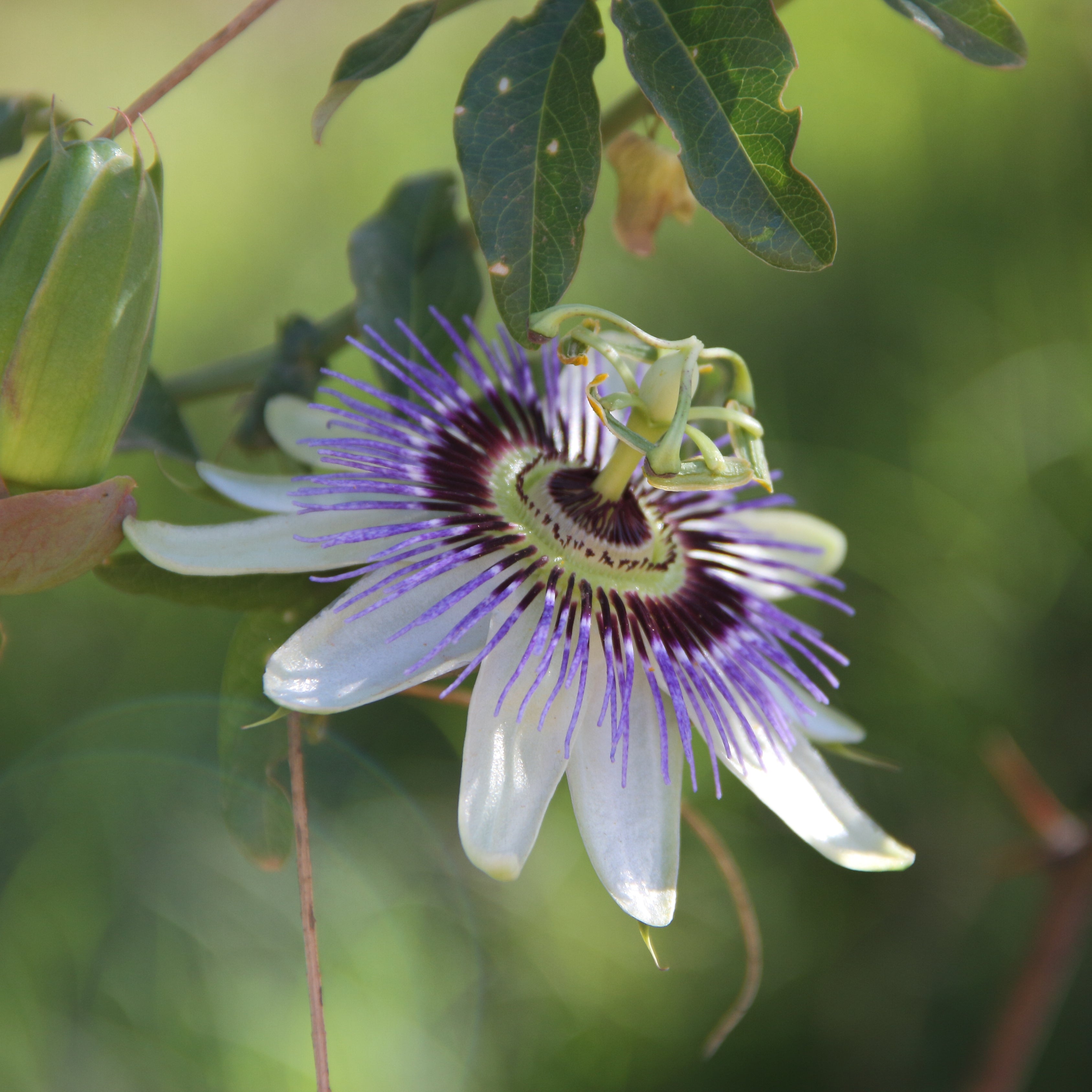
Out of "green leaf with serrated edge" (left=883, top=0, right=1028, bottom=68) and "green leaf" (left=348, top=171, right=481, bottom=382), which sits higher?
"green leaf with serrated edge" (left=883, top=0, right=1028, bottom=68)

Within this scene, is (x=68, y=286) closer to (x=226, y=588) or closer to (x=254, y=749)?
(x=226, y=588)

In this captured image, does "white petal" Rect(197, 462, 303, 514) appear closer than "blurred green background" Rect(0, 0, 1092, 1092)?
Yes

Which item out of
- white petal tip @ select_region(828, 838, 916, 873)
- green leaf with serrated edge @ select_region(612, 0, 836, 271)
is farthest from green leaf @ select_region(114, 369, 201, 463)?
white petal tip @ select_region(828, 838, 916, 873)

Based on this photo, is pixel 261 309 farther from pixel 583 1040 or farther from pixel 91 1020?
pixel 583 1040

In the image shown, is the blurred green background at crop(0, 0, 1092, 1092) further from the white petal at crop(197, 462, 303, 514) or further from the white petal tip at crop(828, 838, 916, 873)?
the white petal tip at crop(828, 838, 916, 873)

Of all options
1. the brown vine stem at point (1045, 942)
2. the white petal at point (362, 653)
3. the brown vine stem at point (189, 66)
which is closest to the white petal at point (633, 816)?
the white petal at point (362, 653)

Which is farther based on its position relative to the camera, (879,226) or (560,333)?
(879,226)

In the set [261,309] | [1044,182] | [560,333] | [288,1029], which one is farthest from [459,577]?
[1044,182]
